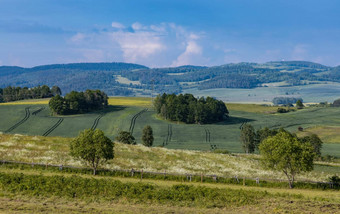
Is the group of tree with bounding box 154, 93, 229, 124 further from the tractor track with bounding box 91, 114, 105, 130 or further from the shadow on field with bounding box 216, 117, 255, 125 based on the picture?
the tractor track with bounding box 91, 114, 105, 130

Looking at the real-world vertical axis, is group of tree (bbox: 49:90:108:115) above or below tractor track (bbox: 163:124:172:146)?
above

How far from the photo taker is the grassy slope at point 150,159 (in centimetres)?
6124

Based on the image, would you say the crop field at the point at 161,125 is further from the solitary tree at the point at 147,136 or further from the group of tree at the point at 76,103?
the solitary tree at the point at 147,136

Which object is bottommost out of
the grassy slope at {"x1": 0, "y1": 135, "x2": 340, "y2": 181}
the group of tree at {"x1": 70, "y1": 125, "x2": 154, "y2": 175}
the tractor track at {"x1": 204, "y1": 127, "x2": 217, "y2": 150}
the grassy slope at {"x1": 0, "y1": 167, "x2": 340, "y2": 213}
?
the tractor track at {"x1": 204, "y1": 127, "x2": 217, "y2": 150}

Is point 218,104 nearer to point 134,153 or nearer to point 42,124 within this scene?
point 42,124

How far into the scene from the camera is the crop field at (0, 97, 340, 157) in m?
124

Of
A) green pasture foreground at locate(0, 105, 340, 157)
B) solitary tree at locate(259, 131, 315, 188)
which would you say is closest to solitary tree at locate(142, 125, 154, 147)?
green pasture foreground at locate(0, 105, 340, 157)

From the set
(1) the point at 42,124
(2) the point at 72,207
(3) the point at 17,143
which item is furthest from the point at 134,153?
(1) the point at 42,124

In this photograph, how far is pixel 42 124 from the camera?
14275 cm

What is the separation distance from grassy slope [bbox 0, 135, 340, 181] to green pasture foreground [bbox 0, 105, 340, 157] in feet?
108

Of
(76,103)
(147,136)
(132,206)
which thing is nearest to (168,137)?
(147,136)

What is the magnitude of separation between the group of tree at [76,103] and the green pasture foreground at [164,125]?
5.03 metres

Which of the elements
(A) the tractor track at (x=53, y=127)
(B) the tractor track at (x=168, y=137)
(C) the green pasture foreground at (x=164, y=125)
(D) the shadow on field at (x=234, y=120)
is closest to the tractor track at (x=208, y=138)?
(C) the green pasture foreground at (x=164, y=125)

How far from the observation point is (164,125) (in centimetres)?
14975
